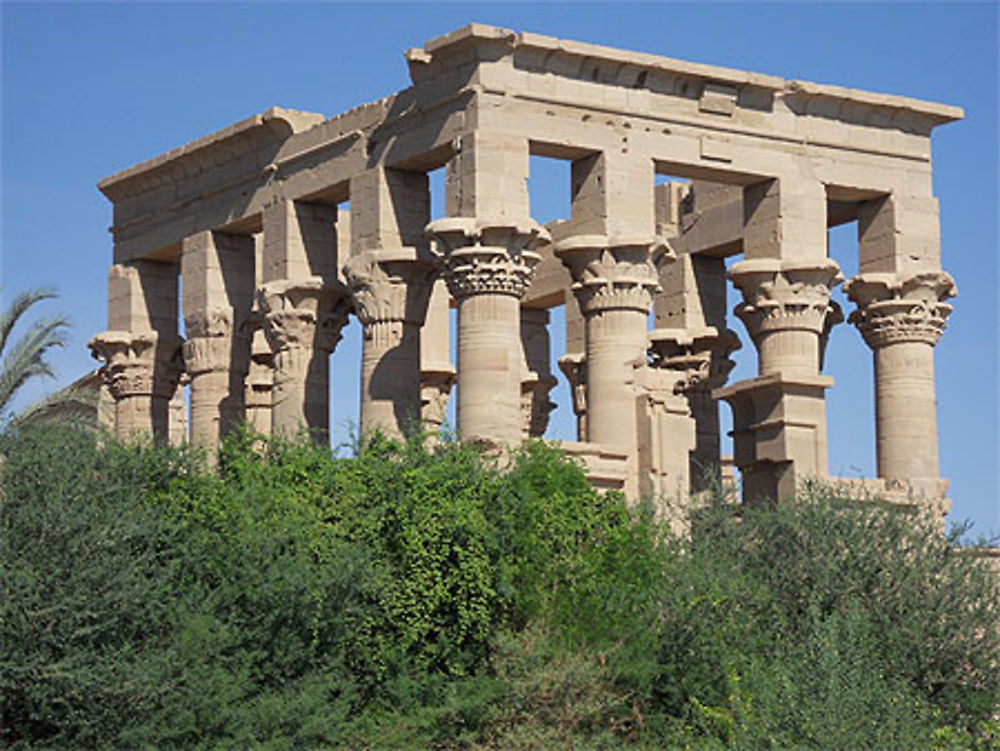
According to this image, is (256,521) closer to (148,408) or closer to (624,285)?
(624,285)

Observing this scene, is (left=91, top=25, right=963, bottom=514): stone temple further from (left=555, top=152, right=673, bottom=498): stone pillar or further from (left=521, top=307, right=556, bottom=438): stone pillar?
(left=521, top=307, right=556, bottom=438): stone pillar

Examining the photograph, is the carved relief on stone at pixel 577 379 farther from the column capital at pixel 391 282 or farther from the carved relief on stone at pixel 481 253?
the carved relief on stone at pixel 481 253

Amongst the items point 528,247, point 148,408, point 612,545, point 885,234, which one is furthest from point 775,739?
point 148,408

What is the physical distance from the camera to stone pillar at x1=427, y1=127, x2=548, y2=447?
105 ft

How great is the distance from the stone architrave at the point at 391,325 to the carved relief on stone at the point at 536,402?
26.6 feet

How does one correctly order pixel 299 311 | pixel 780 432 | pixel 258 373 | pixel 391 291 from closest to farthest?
pixel 780 432, pixel 391 291, pixel 299 311, pixel 258 373

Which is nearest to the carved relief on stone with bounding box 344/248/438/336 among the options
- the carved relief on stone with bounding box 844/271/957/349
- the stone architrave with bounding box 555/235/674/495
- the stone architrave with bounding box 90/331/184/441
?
the stone architrave with bounding box 555/235/674/495

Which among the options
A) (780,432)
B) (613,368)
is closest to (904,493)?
(780,432)

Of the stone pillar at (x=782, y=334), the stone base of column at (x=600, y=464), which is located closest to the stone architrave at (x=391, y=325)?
the stone base of column at (x=600, y=464)

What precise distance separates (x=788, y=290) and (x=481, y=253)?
17.2 ft

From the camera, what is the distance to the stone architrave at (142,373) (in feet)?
133

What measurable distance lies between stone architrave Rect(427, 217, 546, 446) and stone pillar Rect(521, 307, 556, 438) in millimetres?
9801

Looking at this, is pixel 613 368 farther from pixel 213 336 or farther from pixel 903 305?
pixel 213 336

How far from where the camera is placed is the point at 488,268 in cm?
3231
